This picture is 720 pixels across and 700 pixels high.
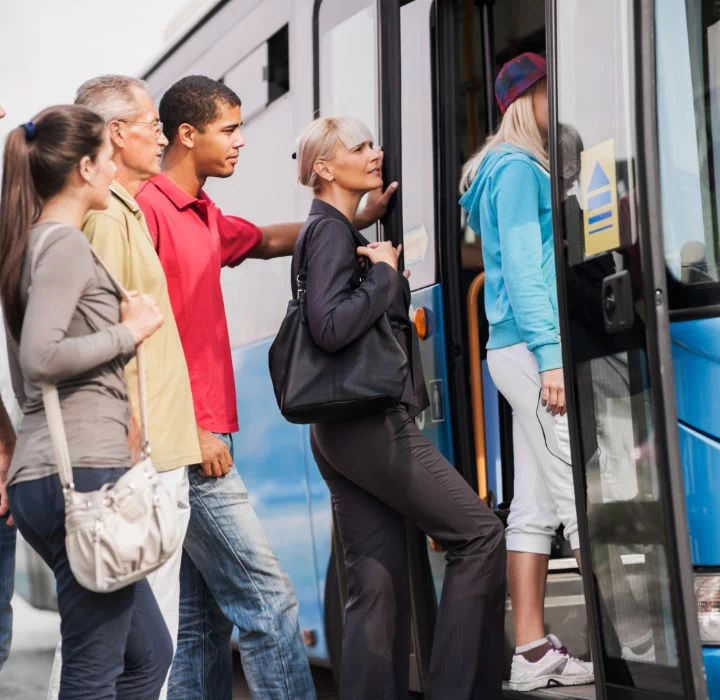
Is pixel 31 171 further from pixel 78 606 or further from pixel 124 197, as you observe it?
pixel 78 606

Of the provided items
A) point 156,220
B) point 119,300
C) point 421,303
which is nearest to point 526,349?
point 421,303

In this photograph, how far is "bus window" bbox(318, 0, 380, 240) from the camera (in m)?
4.42

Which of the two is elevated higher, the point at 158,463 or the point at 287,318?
the point at 287,318

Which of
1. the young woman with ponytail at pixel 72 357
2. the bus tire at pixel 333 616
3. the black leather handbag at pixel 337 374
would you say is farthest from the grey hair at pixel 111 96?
the bus tire at pixel 333 616

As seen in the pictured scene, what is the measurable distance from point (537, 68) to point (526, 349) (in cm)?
84

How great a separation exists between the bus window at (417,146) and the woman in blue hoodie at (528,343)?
190 millimetres

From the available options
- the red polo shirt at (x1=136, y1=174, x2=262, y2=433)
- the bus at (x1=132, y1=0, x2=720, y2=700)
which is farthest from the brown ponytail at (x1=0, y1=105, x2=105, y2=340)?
the bus at (x1=132, y1=0, x2=720, y2=700)

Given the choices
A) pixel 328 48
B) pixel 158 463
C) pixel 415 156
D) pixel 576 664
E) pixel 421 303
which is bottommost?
pixel 576 664

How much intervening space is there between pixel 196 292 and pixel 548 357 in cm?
101

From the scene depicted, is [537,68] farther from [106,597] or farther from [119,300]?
[106,597]

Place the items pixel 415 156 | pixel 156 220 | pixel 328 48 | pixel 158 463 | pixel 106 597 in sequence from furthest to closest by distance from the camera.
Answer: pixel 328 48
pixel 415 156
pixel 156 220
pixel 158 463
pixel 106 597

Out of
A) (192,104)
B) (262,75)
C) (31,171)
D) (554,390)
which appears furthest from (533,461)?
(262,75)

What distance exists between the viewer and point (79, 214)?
2.92m

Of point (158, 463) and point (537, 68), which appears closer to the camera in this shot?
point (158, 463)
